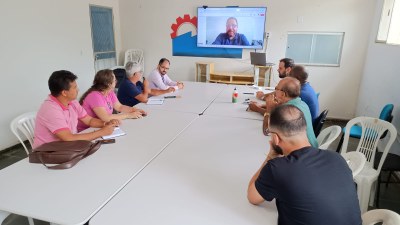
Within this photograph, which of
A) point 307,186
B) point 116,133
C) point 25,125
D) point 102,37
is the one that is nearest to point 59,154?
point 116,133

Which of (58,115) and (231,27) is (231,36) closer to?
(231,27)

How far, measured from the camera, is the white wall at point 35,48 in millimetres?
3523

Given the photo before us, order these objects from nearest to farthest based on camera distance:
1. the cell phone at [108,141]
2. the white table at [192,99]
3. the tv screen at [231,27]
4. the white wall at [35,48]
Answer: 1. the cell phone at [108,141]
2. the white table at [192,99]
3. the white wall at [35,48]
4. the tv screen at [231,27]

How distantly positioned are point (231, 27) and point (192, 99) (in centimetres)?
281

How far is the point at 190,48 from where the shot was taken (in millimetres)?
5910

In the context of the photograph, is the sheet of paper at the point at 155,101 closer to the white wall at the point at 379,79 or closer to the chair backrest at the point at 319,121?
the chair backrest at the point at 319,121

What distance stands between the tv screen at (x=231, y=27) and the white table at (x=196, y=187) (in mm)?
3800

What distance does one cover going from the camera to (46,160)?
1.56m

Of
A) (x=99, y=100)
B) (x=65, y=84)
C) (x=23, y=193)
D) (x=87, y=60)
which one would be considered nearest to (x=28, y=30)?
(x=87, y=60)

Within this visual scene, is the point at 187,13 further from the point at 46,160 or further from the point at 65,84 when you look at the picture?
the point at 46,160

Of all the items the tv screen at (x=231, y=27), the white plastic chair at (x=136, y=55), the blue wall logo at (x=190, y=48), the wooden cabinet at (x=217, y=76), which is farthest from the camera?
the white plastic chair at (x=136, y=55)

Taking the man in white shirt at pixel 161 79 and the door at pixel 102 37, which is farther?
the door at pixel 102 37

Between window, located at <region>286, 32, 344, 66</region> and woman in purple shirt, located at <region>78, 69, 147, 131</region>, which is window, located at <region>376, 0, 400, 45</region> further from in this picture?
woman in purple shirt, located at <region>78, 69, 147, 131</region>

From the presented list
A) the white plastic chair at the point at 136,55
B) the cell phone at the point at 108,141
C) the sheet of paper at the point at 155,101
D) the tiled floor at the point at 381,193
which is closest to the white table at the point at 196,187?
the cell phone at the point at 108,141
